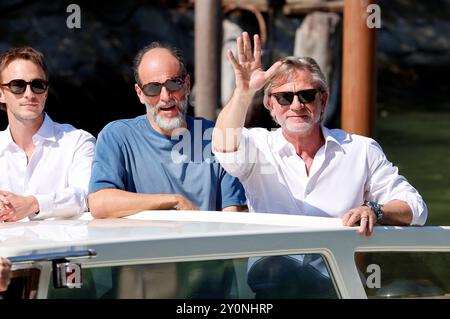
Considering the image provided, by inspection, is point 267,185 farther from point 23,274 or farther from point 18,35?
point 18,35

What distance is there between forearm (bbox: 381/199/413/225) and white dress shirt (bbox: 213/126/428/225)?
139mm

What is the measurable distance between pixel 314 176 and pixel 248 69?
436 mm

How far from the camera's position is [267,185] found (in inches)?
159

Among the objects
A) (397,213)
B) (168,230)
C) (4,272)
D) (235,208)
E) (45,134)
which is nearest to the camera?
(4,272)

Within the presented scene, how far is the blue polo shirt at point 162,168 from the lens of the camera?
13.8 feet

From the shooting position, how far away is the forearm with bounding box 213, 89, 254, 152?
154 inches

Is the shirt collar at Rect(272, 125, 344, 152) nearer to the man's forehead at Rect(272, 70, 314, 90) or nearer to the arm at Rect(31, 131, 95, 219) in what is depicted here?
the man's forehead at Rect(272, 70, 314, 90)

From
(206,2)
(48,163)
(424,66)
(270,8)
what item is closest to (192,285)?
(48,163)

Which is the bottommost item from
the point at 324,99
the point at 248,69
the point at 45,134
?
the point at 45,134

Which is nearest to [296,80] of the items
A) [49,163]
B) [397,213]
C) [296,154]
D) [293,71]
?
[293,71]

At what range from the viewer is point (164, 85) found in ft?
14.2

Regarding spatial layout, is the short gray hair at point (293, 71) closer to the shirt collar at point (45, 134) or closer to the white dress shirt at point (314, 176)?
the white dress shirt at point (314, 176)

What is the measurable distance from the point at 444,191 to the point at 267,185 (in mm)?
7103

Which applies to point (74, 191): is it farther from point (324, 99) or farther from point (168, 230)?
point (168, 230)
